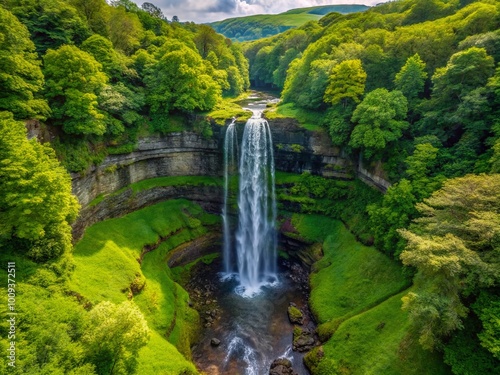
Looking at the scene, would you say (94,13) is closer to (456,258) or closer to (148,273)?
(148,273)

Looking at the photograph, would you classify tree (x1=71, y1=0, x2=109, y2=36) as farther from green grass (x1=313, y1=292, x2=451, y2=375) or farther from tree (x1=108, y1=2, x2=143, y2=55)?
green grass (x1=313, y1=292, x2=451, y2=375)

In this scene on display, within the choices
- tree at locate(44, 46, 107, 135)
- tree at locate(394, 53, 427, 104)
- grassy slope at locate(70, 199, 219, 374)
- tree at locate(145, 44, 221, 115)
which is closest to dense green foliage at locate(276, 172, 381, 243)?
tree at locate(394, 53, 427, 104)

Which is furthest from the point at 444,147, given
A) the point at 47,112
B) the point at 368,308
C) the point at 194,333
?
the point at 47,112

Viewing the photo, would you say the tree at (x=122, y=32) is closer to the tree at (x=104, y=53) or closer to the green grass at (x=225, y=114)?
the tree at (x=104, y=53)

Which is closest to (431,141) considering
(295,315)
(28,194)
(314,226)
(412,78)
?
(412,78)

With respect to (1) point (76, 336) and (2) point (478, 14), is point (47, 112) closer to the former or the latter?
(1) point (76, 336)

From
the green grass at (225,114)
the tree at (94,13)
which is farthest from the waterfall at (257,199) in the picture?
the tree at (94,13)

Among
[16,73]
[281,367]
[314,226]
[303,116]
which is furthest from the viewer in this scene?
[303,116]
